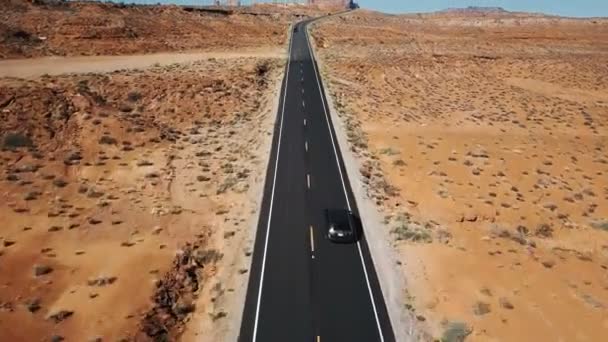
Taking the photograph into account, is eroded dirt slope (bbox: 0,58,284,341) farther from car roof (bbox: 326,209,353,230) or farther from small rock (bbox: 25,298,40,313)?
car roof (bbox: 326,209,353,230)

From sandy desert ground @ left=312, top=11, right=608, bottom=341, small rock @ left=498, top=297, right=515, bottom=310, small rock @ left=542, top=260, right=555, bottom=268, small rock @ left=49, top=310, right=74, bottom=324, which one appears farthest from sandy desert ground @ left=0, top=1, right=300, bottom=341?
small rock @ left=542, top=260, right=555, bottom=268

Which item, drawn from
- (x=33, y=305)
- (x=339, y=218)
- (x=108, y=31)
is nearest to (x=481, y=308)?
(x=339, y=218)

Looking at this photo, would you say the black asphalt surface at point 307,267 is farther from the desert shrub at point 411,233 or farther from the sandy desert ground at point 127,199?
the desert shrub at point 411,233

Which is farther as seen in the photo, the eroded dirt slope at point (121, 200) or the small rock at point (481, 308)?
the eroded dirt slope at point (121, 200)

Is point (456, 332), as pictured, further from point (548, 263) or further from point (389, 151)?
point (389, 151)

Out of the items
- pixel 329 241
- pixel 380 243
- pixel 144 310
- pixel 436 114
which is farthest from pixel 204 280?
pixel 436 114

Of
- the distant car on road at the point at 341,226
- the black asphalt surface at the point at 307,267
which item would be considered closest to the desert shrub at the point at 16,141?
the black asphalt surface at the point at 307,267
